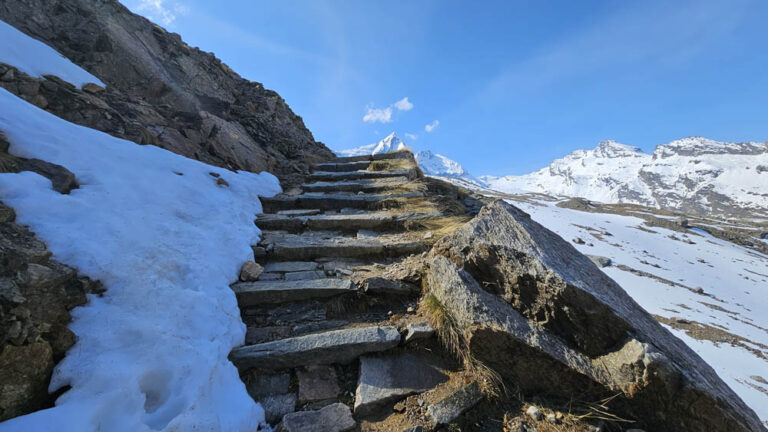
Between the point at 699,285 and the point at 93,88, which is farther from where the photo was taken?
the point at 699,285

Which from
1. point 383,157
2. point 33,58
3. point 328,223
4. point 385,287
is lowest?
point 385,287

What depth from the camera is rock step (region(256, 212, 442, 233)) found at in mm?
5152

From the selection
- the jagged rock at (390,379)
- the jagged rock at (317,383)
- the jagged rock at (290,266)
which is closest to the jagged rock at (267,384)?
the jagged rock at (317,383)

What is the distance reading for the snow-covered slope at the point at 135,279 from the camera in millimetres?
1788

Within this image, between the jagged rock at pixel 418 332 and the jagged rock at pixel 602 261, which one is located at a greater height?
the jagged rock at pixel 418 332

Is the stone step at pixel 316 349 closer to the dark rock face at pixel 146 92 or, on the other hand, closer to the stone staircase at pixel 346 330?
the stone staircase at pixel 346 330

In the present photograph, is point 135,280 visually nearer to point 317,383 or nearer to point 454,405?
point 317,383

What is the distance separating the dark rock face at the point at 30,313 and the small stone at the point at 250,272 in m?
1.34

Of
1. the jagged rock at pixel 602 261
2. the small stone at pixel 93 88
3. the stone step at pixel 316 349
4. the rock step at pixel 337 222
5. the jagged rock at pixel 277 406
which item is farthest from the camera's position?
the jagged rock at pixel 602 261

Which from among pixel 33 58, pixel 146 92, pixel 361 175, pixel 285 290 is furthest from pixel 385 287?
pixel 146 92

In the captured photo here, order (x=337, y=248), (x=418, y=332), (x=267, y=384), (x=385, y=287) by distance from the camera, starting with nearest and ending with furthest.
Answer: (x=267, y=384), (x=418, y=332), (x=385, y=287), (x=337, y=248)

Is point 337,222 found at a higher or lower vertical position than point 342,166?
lower

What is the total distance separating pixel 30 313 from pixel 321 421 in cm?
206

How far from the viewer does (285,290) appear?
3.27 m
